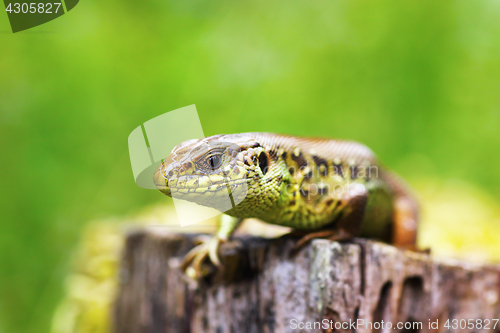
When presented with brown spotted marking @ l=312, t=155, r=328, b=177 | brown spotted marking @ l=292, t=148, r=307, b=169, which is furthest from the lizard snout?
brown spotted marking @ l=312, t=155, r=328, b=177

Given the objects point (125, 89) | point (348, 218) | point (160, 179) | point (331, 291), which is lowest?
point (331, 291)

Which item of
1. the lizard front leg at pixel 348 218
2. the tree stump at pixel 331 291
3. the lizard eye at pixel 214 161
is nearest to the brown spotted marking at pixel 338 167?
the lizard front leg at pixel 348 218

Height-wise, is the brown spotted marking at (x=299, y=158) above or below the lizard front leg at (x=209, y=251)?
above

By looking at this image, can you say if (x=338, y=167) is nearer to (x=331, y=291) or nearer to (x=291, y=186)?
(x=291, y=186)

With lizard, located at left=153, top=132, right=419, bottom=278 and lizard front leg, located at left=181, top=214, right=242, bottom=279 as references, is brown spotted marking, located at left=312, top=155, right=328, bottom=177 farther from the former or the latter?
lizard front leg, located at left=181, top=214, right=242, bottom=279

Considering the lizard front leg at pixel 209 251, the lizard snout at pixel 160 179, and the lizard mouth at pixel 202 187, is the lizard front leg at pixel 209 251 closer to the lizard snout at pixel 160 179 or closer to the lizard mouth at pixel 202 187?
the lizard mouth at pixel 202 187

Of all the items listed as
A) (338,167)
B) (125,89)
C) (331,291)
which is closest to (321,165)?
(338,167)
